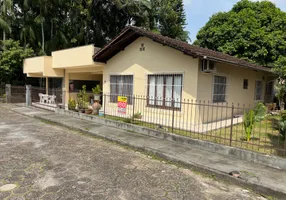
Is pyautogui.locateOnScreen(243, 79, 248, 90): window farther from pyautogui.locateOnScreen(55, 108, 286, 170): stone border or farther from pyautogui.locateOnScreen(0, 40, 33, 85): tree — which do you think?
pyautogui.locateOnScreen(0, 40, 33, 85): tree

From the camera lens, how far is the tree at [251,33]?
17.0 m

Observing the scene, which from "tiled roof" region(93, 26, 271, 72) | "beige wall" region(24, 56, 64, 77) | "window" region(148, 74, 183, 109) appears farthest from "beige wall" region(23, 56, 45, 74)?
"window" region(148, 74, 183, 109)

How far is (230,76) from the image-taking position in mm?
10781

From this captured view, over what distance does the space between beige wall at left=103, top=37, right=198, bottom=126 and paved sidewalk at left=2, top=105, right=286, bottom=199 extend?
5.91ft

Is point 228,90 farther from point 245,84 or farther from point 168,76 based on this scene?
point 168,76

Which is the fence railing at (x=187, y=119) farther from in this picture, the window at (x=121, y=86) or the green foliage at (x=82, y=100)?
the green foliage at (x=82, y=100)

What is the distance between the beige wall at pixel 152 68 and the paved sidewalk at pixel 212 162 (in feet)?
5.91

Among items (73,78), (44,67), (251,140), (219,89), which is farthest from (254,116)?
(44,67)

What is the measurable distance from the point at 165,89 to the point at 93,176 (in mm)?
6042

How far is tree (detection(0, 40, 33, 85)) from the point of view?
58.0 feet

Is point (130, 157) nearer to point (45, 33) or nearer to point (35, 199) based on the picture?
point (35, 199)

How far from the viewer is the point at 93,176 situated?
4.40 m

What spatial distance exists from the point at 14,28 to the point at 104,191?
80.9ft

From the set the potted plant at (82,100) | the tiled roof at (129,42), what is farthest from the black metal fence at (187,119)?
the tiled roof at (129,42)
